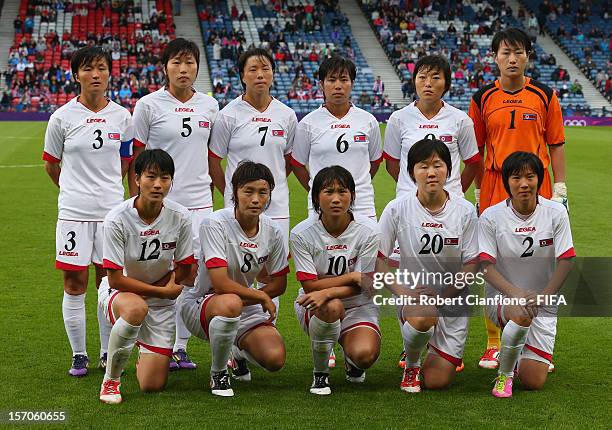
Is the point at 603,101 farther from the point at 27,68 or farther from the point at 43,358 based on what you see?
the point at 43,358

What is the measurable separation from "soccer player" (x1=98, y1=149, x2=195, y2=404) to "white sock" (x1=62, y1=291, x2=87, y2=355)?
0.33 meters

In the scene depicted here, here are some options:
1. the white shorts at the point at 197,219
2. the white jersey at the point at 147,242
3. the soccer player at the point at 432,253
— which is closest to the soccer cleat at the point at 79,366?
the white jersey at the point at 147,242

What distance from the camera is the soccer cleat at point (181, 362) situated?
6004 millimetres

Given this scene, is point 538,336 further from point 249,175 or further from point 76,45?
point 76,45

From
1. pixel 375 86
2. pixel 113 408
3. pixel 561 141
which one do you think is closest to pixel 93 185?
pixel 113 408

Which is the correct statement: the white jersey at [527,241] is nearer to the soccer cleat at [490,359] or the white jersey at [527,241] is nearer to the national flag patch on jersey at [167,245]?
the soccer cleat at [490,359]

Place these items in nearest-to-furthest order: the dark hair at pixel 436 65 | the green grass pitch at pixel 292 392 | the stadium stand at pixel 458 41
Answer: the green grass pitch at pixel 292 392 < the dark hair at pixel 436 65 < the stadium stand at pixel 458 41

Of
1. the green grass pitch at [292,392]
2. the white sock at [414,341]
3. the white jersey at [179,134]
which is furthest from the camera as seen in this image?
the white jersey at [179,134]

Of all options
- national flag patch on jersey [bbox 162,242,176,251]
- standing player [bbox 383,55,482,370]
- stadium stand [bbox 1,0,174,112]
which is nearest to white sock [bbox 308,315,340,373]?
standing player [bbox 383,55,482,370]

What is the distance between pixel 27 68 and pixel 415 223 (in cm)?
3422

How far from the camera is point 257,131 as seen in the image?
6270mm

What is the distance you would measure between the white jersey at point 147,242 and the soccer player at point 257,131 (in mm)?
729

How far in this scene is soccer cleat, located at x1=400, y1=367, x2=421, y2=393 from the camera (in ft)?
17.7

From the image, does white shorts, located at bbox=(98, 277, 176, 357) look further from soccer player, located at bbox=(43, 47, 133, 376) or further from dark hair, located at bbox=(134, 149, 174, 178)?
dark hair, located at bbox=(134, 149, 174, 178)
